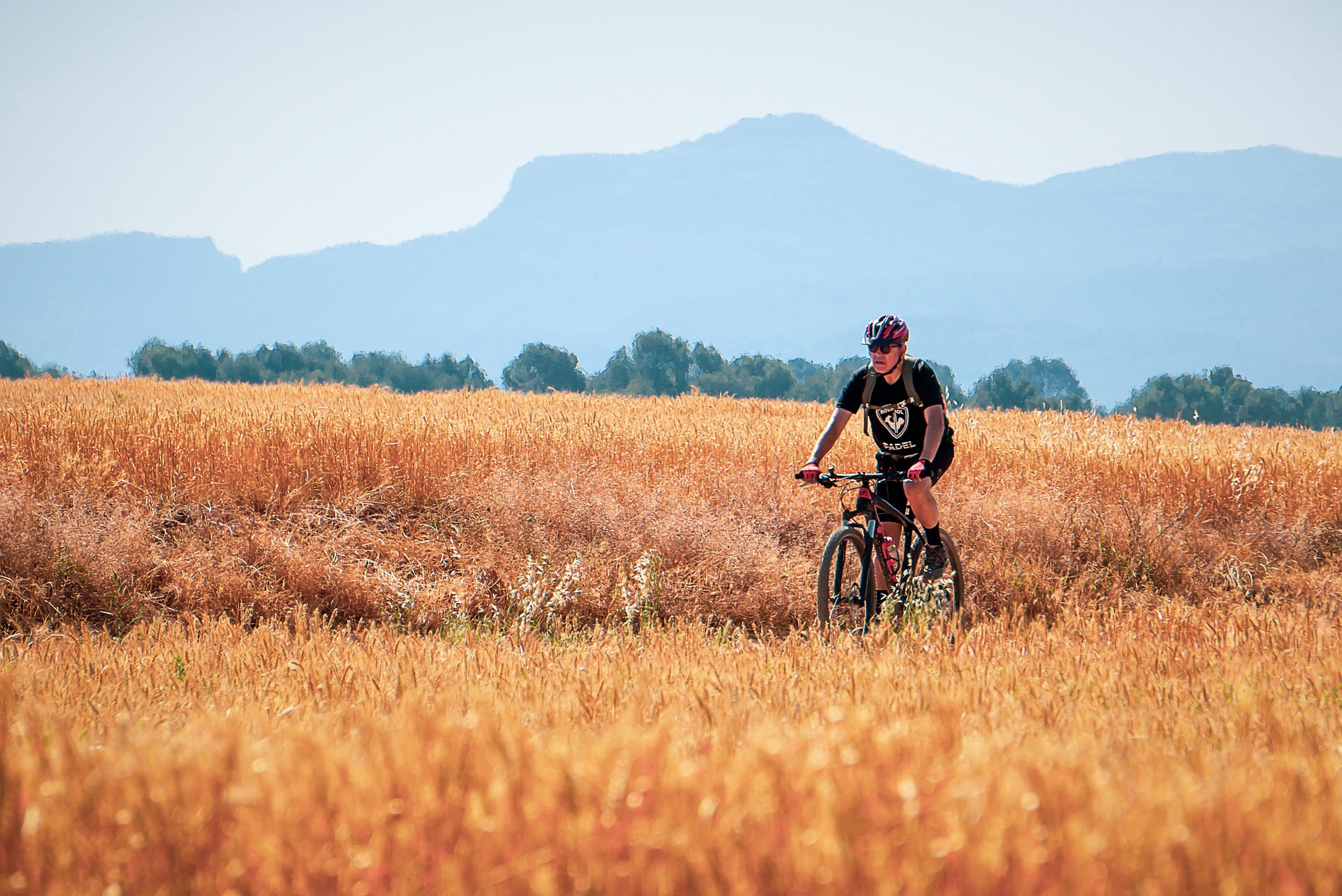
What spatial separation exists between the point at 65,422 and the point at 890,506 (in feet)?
33.9

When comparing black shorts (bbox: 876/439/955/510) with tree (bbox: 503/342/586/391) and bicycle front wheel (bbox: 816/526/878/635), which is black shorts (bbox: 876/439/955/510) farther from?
tree (bbox: 503/342/586/391)


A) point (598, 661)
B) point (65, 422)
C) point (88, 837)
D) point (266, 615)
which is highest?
point (65, 422)

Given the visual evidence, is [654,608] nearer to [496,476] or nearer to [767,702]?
[496,476]

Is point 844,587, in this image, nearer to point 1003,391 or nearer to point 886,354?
point 886,354

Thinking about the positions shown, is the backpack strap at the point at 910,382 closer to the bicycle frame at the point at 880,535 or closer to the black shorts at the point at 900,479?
the black shorts at the point at 900,479

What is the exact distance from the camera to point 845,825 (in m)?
1.75

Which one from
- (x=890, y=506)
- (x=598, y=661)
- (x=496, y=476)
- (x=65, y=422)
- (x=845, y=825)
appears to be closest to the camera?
(x=845, y=825)

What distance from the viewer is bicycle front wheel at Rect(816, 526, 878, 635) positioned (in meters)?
6.41

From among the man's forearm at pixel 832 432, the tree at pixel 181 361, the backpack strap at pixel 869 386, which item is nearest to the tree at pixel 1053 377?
the tree at pixel 181 361

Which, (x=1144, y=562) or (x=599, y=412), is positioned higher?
(x=599, y=412)

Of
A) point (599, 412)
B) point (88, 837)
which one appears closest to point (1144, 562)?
point (88, 837)

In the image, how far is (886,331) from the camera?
6309 mm

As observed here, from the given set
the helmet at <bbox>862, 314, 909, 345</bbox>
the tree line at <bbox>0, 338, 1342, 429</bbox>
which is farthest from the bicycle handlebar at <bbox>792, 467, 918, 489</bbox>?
the tree line at <bbox>0, 338, 1342, 429</bbox>

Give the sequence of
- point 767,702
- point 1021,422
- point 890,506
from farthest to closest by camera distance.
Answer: point 1021,422, point 890,506, point 767,702
